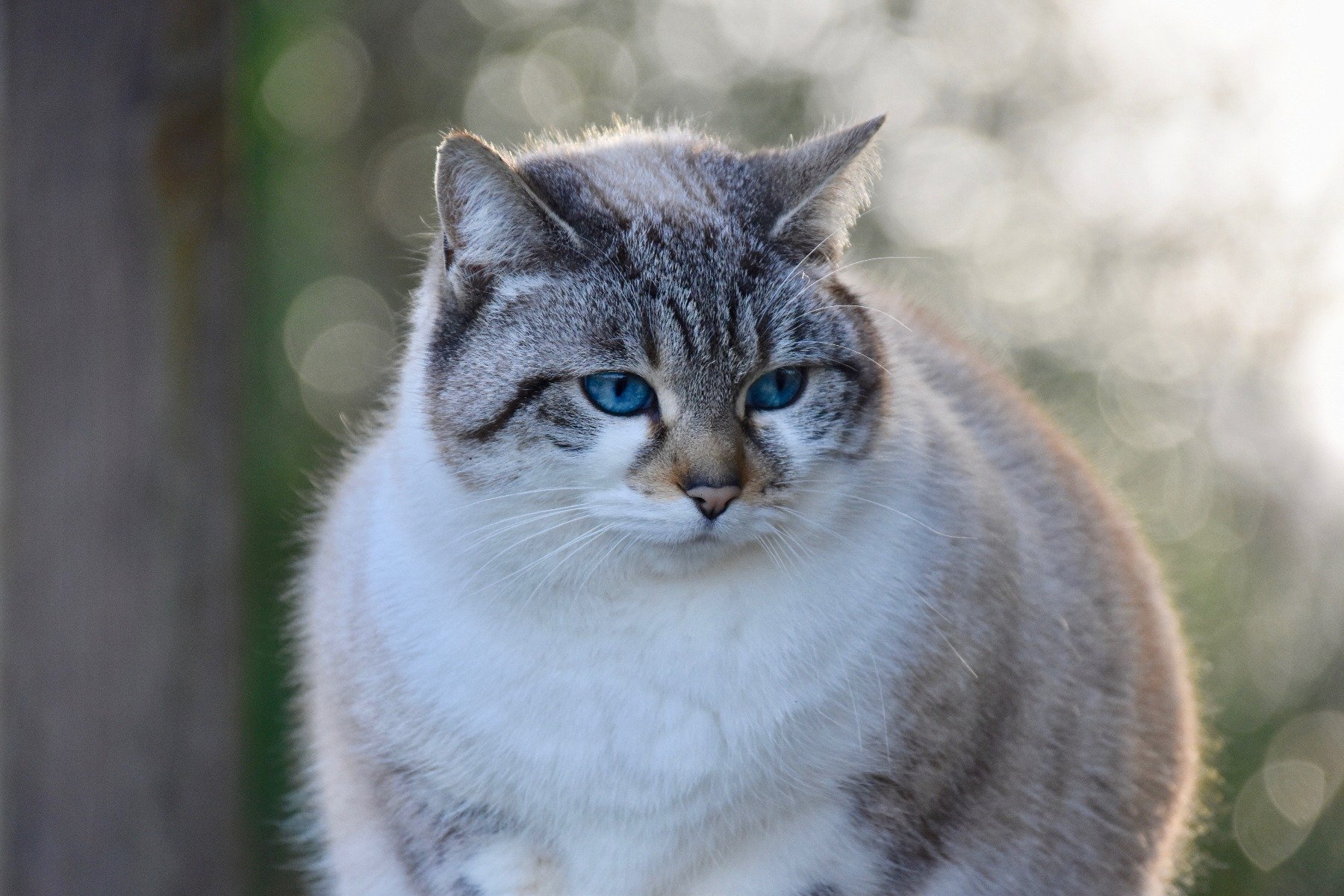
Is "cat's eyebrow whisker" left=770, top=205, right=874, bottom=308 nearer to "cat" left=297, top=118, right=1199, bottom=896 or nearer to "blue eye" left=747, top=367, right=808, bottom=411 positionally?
"cat" left=297, top=118, right=1199, bottom=896

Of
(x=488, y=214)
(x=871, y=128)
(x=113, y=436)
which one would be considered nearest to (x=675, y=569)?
(x=488, y=214)

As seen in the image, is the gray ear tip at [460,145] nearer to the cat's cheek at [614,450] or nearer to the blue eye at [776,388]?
the cat's cheek at [614,450]

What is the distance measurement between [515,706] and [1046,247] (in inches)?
161

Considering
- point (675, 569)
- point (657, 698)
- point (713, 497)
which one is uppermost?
point (713, 497)

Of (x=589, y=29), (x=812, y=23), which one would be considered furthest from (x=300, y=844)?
(x=589, y=29)

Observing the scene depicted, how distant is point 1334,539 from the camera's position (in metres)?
4.71

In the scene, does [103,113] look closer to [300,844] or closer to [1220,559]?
[300,844]

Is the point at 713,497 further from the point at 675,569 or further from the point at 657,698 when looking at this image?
the point at 657,698

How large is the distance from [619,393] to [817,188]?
1.56 ft

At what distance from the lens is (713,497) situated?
6.22 ft

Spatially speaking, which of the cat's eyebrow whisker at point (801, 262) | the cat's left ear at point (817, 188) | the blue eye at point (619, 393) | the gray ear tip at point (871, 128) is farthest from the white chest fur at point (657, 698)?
the gray ear tip at point (871, 128)

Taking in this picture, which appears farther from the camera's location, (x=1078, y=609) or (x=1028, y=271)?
(x=1028, y=271)

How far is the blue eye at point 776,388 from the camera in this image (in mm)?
2049

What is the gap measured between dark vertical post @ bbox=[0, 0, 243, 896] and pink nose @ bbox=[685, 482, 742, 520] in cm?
146
